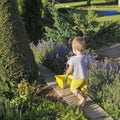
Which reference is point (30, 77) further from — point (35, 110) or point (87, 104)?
point (87, 104)

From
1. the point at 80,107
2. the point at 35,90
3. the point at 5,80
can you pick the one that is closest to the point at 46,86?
the point at 35,90

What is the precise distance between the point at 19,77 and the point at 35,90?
1.05 feet

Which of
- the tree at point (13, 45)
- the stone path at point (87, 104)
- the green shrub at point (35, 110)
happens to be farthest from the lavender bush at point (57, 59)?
the green shrub at point (35, 110)

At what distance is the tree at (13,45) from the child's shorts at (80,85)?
77cm

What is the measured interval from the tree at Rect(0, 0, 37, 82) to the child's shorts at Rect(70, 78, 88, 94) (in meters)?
0.77

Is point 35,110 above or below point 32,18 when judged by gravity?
below

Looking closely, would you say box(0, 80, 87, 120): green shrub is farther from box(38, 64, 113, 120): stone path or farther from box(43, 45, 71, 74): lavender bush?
box(43, 45, 71, 74): lavender bush

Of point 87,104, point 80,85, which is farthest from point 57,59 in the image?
point 87,104

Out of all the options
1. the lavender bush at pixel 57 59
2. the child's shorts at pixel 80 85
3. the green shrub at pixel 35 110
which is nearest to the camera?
the green shrub at pixel 35 110

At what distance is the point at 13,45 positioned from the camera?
5.43m

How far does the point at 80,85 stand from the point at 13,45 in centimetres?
121

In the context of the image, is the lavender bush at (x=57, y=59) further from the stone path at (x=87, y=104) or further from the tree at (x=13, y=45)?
the tree at (x=13, y=45)

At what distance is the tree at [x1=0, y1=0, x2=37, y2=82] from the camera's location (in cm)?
542

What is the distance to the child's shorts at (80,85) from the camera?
5105mm
